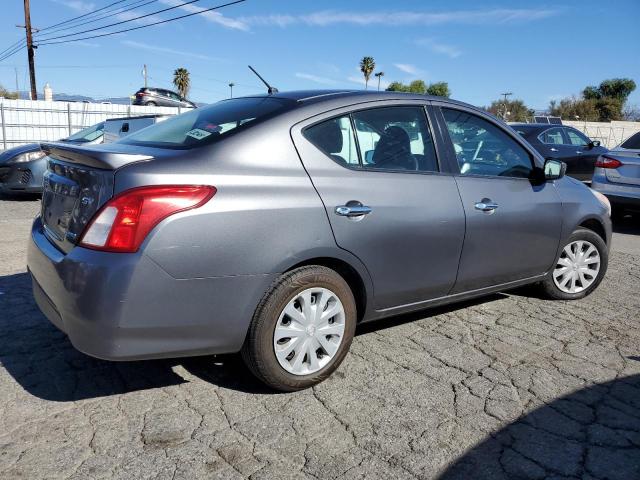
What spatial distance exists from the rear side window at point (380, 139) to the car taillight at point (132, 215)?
0.88 meters

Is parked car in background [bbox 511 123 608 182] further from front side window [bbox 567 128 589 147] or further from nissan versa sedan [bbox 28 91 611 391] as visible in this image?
nissan versa sedan [bbox 28 91 611 391]

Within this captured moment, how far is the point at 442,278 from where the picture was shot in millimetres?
3592

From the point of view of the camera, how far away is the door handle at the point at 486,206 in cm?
371

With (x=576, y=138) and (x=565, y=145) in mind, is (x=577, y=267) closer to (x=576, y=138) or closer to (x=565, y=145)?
(x=565, y=145)

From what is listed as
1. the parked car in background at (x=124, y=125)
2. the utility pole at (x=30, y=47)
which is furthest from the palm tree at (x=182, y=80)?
the parked car in background at (x=124, y=125)

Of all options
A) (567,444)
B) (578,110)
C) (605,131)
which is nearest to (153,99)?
(567,444)

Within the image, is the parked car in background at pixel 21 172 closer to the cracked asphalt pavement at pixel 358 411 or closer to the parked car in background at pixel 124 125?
the parked car in background at pixel 124 125

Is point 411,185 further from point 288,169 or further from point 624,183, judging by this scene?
point 624,183

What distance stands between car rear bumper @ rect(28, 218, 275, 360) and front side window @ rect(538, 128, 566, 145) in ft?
Answer: 34.9

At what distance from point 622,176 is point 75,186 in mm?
8146

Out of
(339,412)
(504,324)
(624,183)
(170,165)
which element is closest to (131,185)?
(170,165)

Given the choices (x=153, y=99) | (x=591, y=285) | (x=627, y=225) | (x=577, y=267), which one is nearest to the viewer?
(x=577, y=267)

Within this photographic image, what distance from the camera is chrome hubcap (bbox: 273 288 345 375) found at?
9.56 ft

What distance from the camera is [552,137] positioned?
1208cm
